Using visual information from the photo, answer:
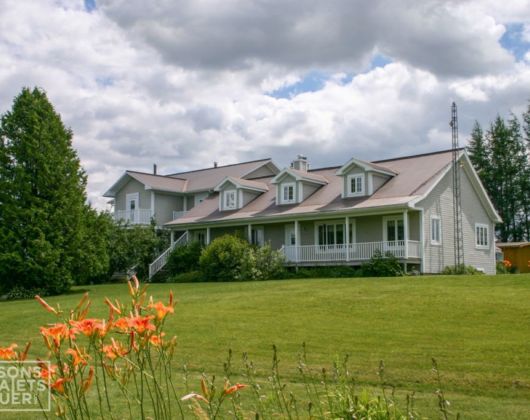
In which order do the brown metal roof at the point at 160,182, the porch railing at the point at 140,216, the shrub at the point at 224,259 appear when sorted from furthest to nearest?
the brown metal roof at the point at 160,182 → the porch railing at the point at 140,216 → the shrub at the point at 224,259

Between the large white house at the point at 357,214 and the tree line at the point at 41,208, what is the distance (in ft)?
26.1

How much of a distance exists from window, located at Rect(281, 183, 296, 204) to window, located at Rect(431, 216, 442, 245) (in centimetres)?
752

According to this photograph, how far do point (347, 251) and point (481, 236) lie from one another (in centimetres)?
836

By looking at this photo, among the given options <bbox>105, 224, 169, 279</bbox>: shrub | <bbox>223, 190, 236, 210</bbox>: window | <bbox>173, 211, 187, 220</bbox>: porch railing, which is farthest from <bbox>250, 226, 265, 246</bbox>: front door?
<bbox>173, 211, 187, 220</bbox>: porch railing

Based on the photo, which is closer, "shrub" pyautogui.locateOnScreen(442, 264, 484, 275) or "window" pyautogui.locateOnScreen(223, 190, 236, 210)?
"shrub" pyautogui.locateOnScreen(442, 264, 484, 275)

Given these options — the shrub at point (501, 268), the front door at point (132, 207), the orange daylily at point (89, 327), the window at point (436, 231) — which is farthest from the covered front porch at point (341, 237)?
the orange daylily at point (89, 327)

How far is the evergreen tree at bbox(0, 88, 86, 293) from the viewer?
26.6 m

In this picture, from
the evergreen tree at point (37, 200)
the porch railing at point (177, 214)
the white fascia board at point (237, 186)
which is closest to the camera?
the evergreen tree at point (37, 200)

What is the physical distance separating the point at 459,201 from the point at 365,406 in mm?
27642

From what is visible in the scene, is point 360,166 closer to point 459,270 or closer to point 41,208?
point 459,270

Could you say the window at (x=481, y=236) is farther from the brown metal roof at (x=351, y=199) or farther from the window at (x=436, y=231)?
the brown metal roof at (x=351, y=199)

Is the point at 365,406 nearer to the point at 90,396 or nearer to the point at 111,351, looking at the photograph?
the point at 111,351

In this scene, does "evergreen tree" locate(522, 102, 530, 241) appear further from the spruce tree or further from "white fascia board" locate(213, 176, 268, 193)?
"white fascia board" locate(213, 176, 268, 193)

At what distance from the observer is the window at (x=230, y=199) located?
3609cm
